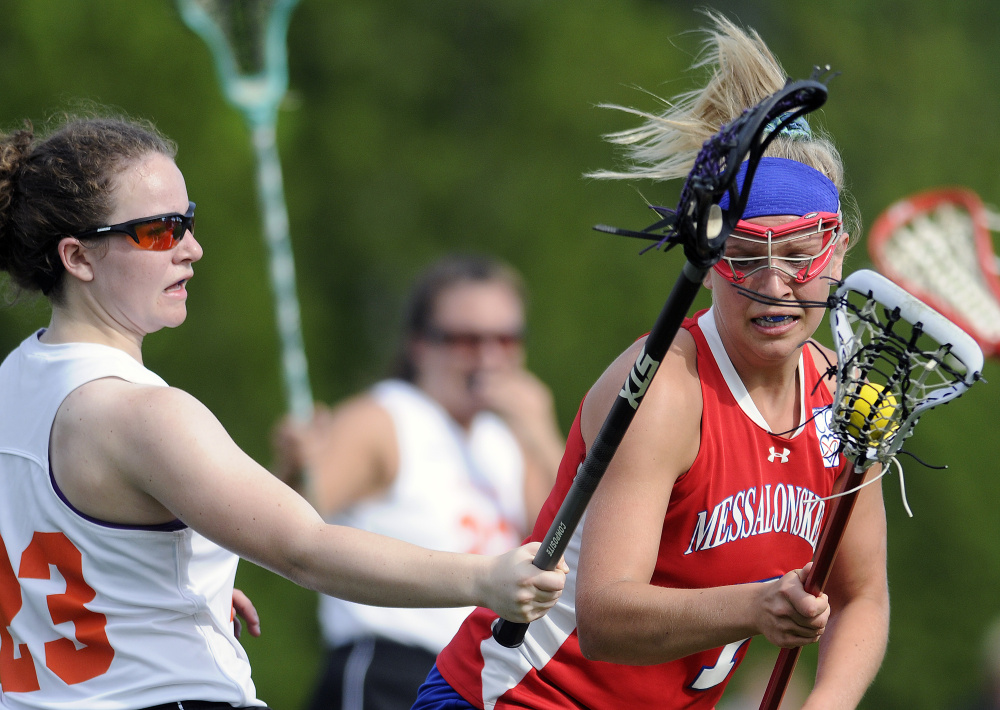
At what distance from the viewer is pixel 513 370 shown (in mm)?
5707

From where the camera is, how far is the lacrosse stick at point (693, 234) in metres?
2.21

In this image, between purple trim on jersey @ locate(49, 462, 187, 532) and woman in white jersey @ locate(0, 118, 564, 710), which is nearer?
woman in white jersey @ locate(0, 118, 564, 710)

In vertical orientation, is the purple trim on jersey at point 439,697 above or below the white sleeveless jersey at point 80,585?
below

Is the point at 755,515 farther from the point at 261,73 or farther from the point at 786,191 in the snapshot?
the point at 261,73

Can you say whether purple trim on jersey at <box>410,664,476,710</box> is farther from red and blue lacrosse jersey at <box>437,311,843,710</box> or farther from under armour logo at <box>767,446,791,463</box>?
under armour logo at <box>767,446,791,463</box>

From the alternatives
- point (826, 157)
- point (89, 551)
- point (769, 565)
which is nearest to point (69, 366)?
point (89, 551)

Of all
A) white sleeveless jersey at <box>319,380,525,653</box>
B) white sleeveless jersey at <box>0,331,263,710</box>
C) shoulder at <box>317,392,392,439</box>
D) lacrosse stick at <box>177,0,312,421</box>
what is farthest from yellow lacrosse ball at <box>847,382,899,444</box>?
lacrosse stick at <box>177,0,312,421</box>

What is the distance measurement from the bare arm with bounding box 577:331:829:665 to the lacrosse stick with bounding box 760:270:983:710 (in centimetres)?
20

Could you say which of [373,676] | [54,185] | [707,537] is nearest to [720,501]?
[707,537]

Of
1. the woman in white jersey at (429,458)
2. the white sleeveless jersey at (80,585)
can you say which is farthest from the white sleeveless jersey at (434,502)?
the white sleeveless jersey at (80,585)

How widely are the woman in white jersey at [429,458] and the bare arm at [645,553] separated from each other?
85.5 inches

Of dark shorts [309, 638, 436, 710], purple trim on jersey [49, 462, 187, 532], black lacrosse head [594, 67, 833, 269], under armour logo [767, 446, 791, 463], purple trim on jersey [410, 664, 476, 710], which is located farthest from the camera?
dark shorts [309, 638, 436, 710]

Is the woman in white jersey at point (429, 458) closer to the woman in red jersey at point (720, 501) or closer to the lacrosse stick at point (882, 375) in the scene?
the woman in red jersey at point (720, 501)

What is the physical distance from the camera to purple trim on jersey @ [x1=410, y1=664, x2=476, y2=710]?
9.71ft
